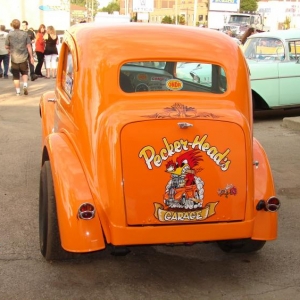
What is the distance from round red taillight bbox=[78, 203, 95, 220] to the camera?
3789 mm

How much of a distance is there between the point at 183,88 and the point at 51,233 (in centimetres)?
149

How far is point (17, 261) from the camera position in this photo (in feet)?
14.5

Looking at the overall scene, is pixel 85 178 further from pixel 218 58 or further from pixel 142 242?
pixel 218 58

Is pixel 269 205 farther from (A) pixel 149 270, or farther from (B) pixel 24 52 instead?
(B) pixel 24 52

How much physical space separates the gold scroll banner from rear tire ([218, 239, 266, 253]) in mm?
484

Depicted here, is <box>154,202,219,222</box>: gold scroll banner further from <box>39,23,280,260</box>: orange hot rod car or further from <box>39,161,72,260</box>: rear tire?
<box>39,161,72,260</box>: rear tire

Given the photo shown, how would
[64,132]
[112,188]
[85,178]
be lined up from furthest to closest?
[64,132] < [85,178] < [112,188]

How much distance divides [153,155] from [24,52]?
1053cm

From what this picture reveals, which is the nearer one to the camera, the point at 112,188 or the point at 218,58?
the point at 112,188

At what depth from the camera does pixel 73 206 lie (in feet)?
12.6

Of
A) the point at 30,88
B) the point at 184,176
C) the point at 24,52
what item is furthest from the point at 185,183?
the point at 30,88

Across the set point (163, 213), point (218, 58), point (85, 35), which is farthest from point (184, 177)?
point (85, 35)

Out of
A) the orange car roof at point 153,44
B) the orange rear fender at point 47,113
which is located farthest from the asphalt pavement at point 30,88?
the orange car roof at point 153,44

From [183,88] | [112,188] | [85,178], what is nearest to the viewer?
[112,188]
